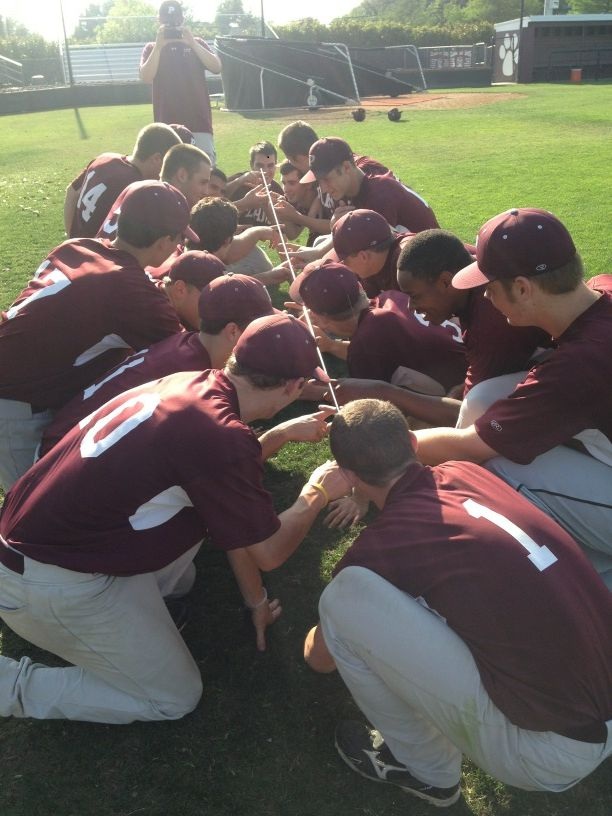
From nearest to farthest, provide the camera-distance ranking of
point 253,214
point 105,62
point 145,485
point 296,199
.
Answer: point 145,485, point 296,199, point 253,214, point 105,62

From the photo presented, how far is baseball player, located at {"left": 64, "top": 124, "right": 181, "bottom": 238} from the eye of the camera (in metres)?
5.56

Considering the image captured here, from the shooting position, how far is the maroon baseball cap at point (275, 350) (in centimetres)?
281

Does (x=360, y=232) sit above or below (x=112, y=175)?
below

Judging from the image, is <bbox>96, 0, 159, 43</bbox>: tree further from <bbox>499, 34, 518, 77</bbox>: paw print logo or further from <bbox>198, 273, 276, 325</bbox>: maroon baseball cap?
<bbox>198, 273, 276, 325</bbox>: maroon baseball cap

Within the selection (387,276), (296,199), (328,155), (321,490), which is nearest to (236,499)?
(321,490)

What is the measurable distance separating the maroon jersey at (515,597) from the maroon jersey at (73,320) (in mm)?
2079

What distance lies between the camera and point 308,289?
432 cm

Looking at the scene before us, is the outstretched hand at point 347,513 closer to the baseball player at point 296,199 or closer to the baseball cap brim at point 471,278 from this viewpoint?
the baseball cap brim at point 471,278

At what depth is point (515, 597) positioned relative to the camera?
2078 millimetres

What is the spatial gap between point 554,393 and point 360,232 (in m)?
2.15

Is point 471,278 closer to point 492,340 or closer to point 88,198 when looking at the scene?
point 492,340

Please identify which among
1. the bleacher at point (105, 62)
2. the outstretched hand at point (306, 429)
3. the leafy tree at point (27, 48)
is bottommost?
the outstretched hand at point (306, 429)

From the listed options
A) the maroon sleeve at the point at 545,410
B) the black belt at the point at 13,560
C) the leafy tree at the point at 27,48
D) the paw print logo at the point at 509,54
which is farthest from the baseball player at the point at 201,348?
the leafy tree at the point at 27,48

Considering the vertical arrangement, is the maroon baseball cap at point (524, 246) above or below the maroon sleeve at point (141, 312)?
above
